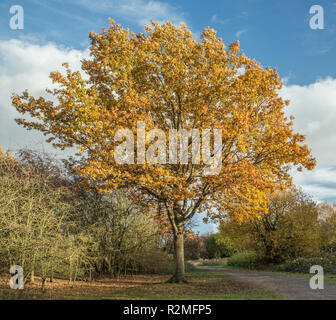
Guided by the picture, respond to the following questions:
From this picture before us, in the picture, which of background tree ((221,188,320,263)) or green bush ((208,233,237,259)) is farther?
green bush ((208,233,237,259))

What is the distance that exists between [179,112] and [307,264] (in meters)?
13.6

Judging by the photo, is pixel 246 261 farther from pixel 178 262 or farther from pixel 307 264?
pixel 178 262

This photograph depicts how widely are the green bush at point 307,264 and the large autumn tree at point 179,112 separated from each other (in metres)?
7.44

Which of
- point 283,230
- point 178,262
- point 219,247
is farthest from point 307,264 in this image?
point 219,247

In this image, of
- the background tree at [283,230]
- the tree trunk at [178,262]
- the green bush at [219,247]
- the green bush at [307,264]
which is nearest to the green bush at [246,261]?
the background tree at [283,230]

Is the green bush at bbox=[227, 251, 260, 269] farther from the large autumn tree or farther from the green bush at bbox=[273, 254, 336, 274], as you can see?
the large autumn tree

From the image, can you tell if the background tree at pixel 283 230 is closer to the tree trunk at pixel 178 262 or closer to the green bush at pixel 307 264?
the green bush at pixel 307 264

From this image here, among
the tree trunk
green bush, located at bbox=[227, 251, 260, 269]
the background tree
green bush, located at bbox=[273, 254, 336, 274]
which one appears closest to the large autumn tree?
the tree trunk

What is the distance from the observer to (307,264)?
20.4m

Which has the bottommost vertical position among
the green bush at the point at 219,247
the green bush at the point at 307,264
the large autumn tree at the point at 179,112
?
the green bush at the point at 219,247

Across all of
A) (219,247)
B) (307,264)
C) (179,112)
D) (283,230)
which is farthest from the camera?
(219,247)

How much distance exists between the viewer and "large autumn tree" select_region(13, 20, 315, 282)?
13.0 metres

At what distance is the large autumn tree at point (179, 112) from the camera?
42.7 feet

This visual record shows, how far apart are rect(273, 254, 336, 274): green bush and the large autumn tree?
7.44 m
